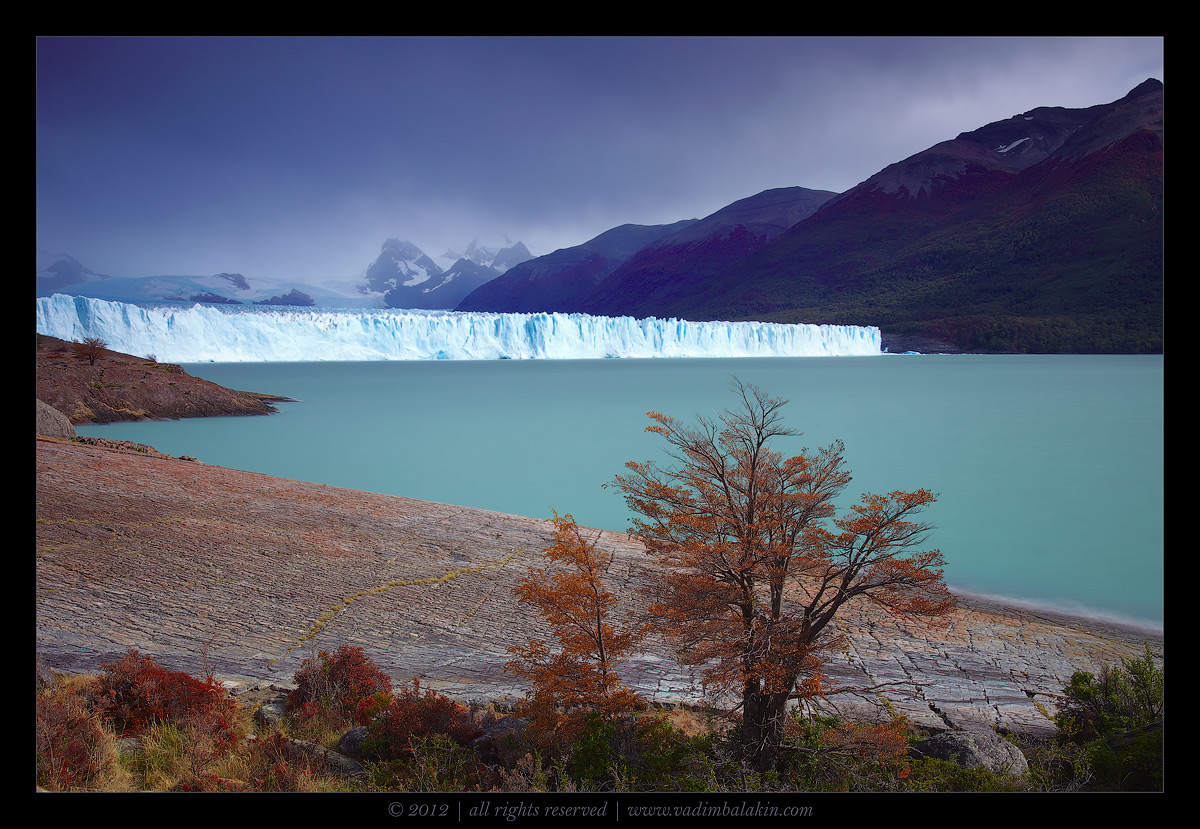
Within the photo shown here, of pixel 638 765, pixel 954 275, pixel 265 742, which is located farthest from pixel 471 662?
pixel 954 275

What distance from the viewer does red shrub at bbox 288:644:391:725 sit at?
4883 mm

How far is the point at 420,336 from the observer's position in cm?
6838

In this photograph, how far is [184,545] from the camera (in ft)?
27.7

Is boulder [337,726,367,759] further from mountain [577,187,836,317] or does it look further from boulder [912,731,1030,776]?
mountain [577,187,836,317]

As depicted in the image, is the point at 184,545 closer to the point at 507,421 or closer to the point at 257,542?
the point at 257,542

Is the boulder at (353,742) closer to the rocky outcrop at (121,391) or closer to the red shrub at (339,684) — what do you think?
the red shrub at (339,684)

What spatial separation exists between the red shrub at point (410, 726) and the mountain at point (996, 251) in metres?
57.1

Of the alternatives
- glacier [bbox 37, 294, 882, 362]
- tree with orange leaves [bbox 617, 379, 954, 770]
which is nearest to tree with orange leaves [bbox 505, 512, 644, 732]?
tree with orange leaves [bbox 617, 379, 954, 770]

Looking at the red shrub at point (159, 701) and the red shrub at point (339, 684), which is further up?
the red shrub at point (159, 701)

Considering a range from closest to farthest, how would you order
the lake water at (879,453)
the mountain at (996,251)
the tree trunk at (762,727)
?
the tree trunk at (762,727) → the lake water at (879,453) → the mountain at (996,251)

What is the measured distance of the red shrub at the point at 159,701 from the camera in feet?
14.0

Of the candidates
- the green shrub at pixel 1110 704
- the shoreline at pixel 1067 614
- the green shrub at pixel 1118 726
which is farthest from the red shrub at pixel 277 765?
the shoreline at pixel 1067 614
